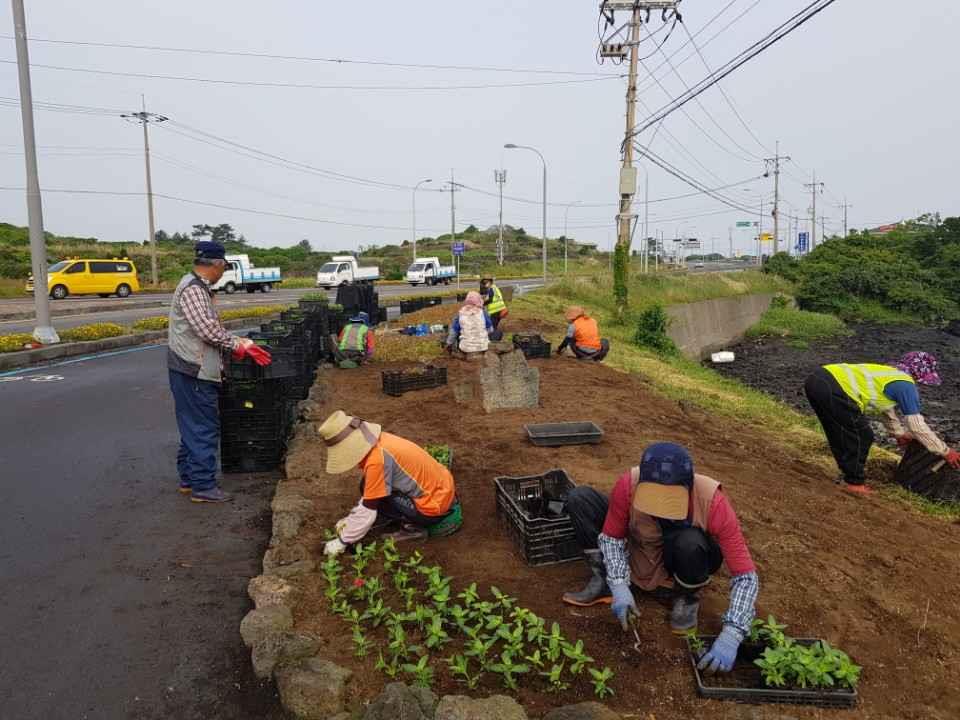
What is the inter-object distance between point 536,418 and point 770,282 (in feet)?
120

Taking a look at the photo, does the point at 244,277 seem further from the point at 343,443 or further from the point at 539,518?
the point at 539,518

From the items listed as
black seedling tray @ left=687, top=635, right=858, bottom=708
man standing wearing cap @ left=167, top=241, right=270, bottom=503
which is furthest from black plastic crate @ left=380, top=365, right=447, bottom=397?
black seedling tray @ left=687, top=635, right=858, bottom=708

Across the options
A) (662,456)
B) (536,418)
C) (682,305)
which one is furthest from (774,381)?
(662,456)

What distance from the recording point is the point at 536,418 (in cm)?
811

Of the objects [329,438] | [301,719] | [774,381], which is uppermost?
[329,438]

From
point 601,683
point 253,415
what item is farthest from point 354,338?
point 601,683

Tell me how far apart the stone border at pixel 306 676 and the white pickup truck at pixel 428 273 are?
43.2 metres

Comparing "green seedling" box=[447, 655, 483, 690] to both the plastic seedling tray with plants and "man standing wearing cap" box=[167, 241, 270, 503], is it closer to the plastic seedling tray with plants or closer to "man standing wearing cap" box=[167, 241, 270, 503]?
the plastic seedling tray with plants

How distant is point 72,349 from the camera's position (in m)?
14.0

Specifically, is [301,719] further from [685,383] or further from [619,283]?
[619,283]

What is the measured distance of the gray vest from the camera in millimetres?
5516

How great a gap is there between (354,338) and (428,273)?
3667 cm

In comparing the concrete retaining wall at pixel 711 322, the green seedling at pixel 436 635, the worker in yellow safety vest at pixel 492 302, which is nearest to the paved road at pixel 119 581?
the green seedling at pixel 436 635

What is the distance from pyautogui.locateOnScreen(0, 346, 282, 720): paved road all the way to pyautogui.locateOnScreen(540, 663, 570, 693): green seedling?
1261 millimetres
